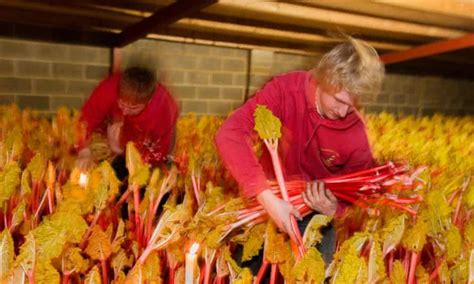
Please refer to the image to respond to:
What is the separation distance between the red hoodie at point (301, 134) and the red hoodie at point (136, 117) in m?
0.72

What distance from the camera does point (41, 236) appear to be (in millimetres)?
984

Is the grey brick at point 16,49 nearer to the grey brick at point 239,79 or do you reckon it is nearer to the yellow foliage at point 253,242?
the grey brick at point 239,79

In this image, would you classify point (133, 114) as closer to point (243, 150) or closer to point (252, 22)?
point (243, 150)

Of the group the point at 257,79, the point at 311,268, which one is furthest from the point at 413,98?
the point at 311,268

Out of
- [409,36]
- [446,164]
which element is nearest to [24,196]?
[446,164]

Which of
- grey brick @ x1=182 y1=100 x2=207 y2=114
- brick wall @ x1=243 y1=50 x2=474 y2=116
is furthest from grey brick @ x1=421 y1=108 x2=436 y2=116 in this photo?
grey brick @ x1=182 y1=100 x2=207 y2=114

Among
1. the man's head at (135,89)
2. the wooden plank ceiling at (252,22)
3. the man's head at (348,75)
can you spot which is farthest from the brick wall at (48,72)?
the man's head at (348,75)

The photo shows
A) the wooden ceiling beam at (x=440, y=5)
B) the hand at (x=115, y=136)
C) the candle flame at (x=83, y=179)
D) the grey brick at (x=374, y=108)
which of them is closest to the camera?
the candle flame at (x=83, y=179)

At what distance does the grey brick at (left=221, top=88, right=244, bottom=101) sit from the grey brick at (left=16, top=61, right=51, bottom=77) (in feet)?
5.99

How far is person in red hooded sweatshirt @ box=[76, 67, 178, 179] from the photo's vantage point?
212 centimetres

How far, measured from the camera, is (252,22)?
371 cm

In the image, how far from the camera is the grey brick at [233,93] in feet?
17.7

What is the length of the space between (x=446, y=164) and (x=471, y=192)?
3.28 feet

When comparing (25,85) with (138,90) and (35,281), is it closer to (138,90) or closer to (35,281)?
(138,90)
